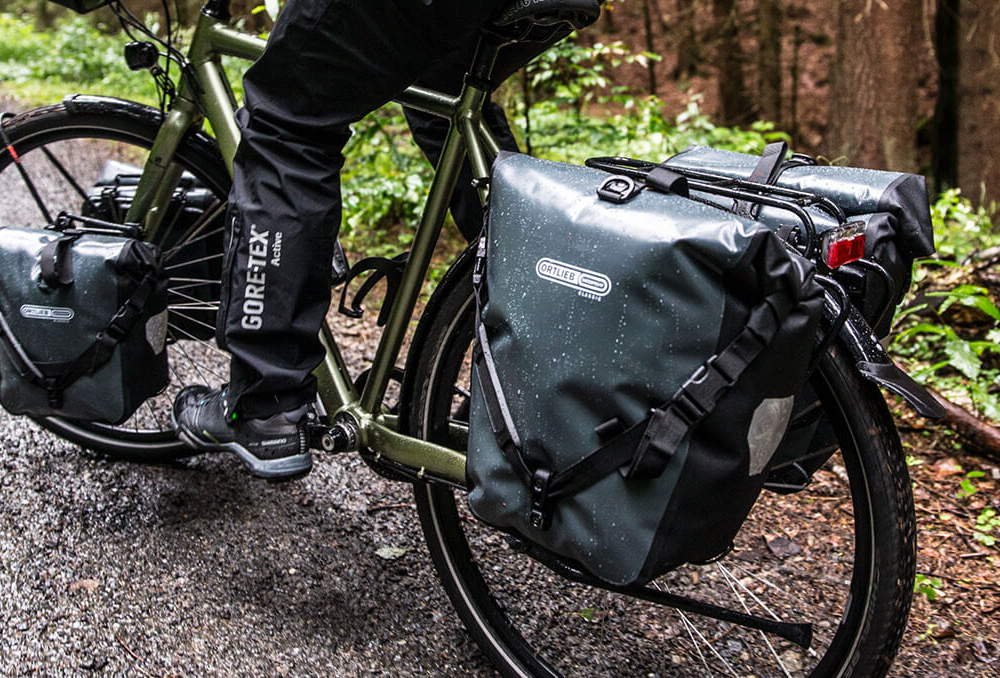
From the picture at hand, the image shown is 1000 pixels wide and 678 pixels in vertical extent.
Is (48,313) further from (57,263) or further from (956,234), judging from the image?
(956,234)

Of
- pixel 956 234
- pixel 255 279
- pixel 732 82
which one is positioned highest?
pixel 255 279

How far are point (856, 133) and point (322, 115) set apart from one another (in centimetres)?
483

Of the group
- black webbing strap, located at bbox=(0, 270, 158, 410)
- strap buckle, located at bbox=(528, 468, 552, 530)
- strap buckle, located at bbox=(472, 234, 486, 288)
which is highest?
strap buckle, located at bbox=(472, 234, 486, 288)

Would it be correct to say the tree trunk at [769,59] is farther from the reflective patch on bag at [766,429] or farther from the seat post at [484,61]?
the reflective patch on bag at [766,429]

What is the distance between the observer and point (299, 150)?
186cm

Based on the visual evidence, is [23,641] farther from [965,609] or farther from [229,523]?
[965,609]

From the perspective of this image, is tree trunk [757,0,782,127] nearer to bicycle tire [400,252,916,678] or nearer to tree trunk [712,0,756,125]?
tree trunk [712,0,756,125]

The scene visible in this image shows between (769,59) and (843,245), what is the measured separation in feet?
26.9

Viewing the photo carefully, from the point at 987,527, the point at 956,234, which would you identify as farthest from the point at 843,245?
the point at 956,234

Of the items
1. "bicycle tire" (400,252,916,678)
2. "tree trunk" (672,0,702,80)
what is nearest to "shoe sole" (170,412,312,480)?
"bicycle tire" (400,252,916,678)

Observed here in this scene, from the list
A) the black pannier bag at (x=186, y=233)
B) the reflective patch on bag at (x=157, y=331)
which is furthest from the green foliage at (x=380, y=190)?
the reflective patch on bag at (x=157, y=331)

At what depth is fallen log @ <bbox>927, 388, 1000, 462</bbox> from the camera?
289 cm

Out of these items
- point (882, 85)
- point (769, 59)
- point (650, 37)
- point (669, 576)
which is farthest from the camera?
point (650, 37)

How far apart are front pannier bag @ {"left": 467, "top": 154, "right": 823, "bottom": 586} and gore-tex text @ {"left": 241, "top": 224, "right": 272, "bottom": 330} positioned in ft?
2.01
